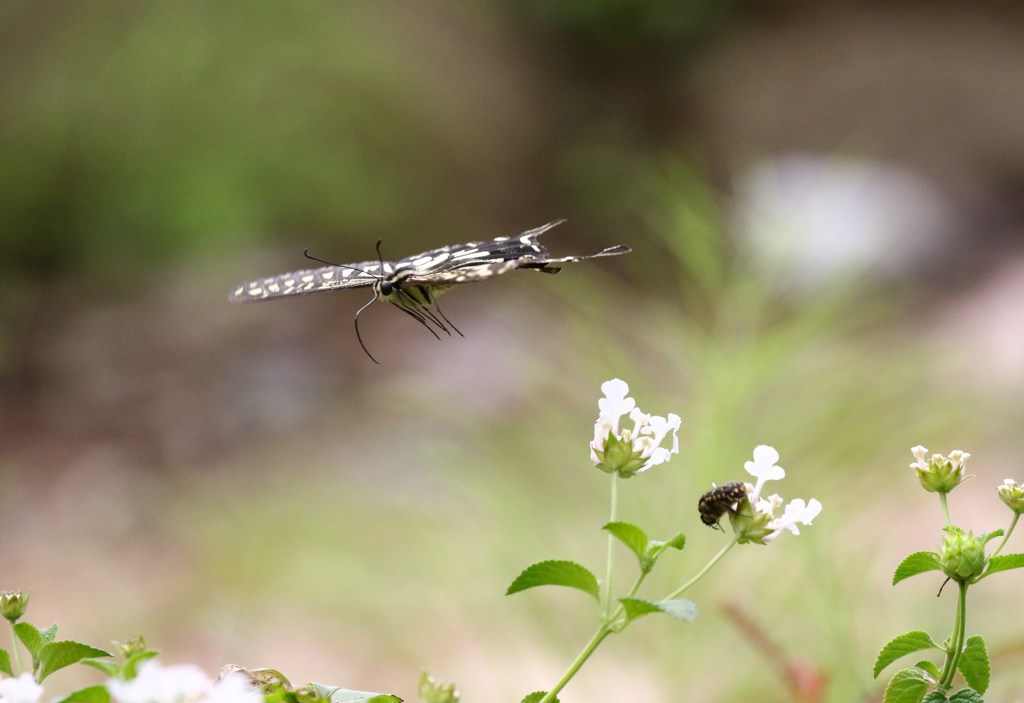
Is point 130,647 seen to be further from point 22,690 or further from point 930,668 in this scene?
point 930,668

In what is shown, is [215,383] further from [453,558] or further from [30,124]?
[453,558]

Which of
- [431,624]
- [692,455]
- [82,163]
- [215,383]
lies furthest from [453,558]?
[82,163]

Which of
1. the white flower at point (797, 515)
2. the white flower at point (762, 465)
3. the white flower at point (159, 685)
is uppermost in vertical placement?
the white flower at point (762, 465)

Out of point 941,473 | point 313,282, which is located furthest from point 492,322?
point 941,473

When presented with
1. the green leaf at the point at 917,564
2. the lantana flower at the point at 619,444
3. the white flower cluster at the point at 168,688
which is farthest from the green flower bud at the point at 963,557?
the white flower cluster at the point at 168,688

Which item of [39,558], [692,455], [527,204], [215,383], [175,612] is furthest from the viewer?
[527,204]

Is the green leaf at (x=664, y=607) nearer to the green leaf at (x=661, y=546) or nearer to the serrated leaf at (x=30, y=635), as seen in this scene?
the green leaf at (x=661, y=546)
